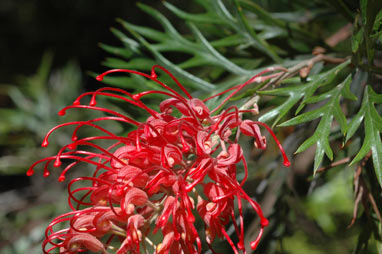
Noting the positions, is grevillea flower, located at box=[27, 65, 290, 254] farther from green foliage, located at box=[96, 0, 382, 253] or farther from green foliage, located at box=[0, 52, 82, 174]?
green foliage, located at box=[0, 52, 82, 174]

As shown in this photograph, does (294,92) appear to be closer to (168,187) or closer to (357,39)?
(357,39)

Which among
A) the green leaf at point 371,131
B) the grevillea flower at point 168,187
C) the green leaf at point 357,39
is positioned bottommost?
the green leaf at point 371,131

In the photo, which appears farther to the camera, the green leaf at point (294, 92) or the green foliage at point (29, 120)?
the green foliage at point (29, 120)

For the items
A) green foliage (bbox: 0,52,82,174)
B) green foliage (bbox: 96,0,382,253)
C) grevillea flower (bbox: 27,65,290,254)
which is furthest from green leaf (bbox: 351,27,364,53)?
green foliage (bbox: 0,52,82,174)

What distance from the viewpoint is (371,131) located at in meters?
0.52

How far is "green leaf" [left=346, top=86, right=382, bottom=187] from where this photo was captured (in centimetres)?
50

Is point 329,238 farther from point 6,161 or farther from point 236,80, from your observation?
point 6,161

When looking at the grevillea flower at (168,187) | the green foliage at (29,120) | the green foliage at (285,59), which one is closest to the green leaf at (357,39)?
the green foliage at (285,59)

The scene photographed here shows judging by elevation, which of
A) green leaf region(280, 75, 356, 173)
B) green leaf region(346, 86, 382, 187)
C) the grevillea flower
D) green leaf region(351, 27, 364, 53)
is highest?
the grevillea flower

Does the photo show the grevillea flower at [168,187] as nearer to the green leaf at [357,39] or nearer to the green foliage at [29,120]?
the green leaf at [357,39]

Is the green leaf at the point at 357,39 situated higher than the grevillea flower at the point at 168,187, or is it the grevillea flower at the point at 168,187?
the grevillea flower at the point at 168,187

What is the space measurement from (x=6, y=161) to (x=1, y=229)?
24 centimetres

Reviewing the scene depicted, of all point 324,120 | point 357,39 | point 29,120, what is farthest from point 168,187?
point 29,120

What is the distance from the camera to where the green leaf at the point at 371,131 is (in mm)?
495
